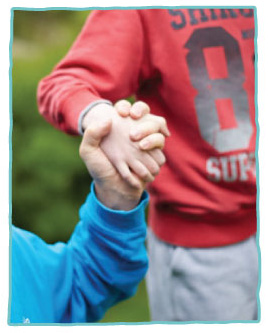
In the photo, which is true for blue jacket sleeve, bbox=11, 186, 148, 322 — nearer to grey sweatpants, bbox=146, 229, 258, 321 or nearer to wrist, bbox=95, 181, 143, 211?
wrist, bbox=95, 181, 143, 211

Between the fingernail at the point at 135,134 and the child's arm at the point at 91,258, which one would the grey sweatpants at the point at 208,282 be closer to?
the child's arm at the point at 91,258

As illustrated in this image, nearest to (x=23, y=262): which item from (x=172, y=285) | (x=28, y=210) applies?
(x=28, y=210)

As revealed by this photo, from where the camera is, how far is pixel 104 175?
495 mm

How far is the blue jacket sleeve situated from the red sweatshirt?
0.14 meters

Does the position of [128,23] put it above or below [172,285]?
above

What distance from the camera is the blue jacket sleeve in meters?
0.51

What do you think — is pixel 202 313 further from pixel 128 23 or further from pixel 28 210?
pixel 128 23

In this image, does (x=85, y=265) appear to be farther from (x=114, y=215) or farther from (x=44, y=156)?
(x=44, y=156)

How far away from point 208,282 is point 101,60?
1.05 ft

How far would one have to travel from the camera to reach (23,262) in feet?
1.68

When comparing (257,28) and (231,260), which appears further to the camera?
(231,260)

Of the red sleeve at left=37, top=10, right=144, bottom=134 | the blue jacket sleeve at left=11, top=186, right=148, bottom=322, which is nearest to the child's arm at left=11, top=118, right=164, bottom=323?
the blue jacket sleeve at left=11, top=186, right=148, bottom=322

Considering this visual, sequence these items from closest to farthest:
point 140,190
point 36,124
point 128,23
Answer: point 140,190 → point 128,23 → point 36,124
